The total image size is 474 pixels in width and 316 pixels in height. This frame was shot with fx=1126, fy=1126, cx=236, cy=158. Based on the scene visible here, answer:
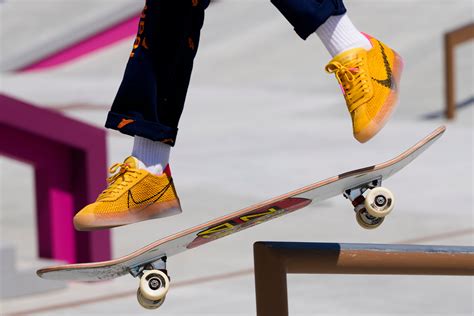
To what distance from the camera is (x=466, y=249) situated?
3.26 m

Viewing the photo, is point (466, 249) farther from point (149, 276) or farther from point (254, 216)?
point (149, 276)

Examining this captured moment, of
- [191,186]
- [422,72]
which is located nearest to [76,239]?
[191,186]

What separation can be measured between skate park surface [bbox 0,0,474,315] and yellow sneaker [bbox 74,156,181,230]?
2587mm

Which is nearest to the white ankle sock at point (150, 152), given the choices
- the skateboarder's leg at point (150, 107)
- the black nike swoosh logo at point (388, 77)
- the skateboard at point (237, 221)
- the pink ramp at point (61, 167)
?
the skateboarder's leg at point (150, 107)

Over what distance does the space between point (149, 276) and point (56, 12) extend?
64.9ft

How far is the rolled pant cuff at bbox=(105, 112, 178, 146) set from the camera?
3543mm

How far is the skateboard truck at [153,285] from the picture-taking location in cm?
331

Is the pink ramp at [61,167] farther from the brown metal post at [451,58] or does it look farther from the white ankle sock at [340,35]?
the brown metal post at [451,58]

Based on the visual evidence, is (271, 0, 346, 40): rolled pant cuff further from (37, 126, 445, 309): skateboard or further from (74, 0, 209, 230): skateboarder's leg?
(37, 126, 445, 309): skateboard

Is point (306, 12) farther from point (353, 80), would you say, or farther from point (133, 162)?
point (133, 162)

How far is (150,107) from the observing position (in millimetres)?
3562

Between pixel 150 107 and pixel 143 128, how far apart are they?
72 mm

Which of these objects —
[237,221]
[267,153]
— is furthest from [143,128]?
[267,153]

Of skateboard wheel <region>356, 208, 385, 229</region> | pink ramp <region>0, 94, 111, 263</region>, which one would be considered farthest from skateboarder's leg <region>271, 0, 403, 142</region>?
pink ramp <region>0, 94, 111, 263</region>
